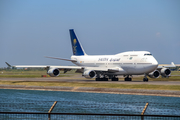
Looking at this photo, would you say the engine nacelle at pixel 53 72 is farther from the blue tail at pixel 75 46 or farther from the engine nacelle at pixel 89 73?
the blue tail at pixel 75 46

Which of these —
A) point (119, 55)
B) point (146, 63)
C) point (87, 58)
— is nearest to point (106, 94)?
point (146, 63)

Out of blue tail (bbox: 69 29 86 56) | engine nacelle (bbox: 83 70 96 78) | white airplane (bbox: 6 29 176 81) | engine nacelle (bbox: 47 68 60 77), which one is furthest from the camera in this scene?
blue tail (bbox: 69 29 86 56)

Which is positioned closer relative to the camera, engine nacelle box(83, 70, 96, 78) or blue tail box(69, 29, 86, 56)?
engine nacelle box(83, 70, 96, 78)

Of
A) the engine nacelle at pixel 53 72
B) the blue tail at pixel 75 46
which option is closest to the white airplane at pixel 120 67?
the engine nacelle at pixel 53 72

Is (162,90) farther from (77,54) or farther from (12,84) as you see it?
(77,54)

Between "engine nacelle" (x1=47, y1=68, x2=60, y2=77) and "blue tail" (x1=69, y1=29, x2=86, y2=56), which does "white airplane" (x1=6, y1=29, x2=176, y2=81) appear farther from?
"blue tail" (x1=69, y1=29, x2=86, y2=56)

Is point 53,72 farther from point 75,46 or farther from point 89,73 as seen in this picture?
point 75,46

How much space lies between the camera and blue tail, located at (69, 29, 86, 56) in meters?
73.8

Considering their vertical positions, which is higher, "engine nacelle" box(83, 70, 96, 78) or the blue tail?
the blue tail

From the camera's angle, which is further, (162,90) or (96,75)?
(96,75)

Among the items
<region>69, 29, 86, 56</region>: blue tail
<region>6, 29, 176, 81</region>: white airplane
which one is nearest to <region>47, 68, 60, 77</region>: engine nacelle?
<region>6, 29, 176, 81</region>: white airplane

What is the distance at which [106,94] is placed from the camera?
146ft

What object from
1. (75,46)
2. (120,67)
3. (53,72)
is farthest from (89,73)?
(75,46)

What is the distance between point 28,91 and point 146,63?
22.2 meters
